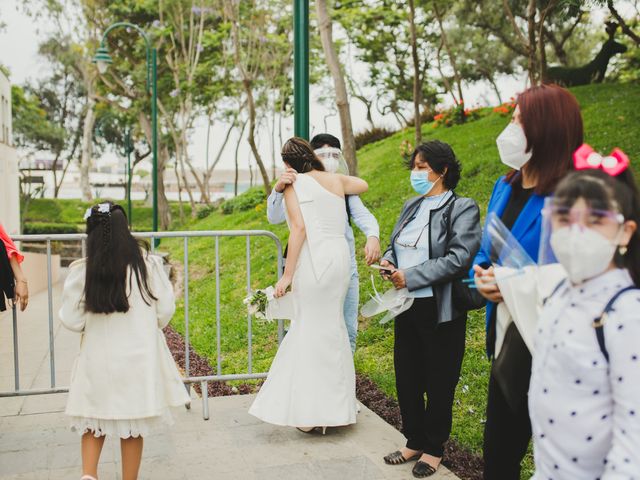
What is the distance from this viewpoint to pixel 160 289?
12.8 feet

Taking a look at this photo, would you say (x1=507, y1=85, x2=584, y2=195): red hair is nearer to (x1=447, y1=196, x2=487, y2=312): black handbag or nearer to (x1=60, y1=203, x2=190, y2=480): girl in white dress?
(x1=447, y1=196, x2=487, y2=312): black handbag

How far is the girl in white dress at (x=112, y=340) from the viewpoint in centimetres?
Answer: 371

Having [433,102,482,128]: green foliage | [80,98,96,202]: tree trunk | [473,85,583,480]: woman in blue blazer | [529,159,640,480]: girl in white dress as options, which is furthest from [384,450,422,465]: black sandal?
[80,98,96,202]: tree trunk

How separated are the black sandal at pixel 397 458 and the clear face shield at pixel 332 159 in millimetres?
2014

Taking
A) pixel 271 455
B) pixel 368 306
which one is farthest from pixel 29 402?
pixel 368 306

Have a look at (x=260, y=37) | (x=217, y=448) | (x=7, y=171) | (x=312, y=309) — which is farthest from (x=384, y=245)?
(x=260, y=37)

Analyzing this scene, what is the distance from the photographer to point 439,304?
4.18 m

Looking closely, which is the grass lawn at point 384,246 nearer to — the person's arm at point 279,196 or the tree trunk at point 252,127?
the tree trunk at point 252,127

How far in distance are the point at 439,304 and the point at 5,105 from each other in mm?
20226

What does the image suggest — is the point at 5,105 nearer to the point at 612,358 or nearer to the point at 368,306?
the point at 368,306

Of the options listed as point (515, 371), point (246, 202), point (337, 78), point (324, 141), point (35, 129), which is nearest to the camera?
point (515, 371)

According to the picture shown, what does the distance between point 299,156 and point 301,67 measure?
1.68m

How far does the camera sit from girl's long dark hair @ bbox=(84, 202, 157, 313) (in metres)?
3.69

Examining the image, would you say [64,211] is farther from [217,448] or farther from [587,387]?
[587,387]
